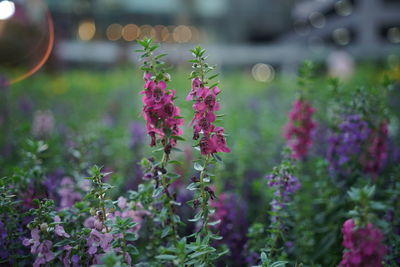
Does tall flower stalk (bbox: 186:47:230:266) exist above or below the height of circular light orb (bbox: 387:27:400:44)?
below

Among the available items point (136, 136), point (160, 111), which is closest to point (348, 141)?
point (160, 111)

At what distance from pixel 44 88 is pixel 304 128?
686cm

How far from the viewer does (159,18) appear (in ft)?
89.9

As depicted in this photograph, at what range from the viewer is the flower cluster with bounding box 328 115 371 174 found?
7.66 feet

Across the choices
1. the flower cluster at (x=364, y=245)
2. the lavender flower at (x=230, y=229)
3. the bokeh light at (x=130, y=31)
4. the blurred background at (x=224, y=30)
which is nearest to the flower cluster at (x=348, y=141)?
the lavender flower at (x=230, y=229)

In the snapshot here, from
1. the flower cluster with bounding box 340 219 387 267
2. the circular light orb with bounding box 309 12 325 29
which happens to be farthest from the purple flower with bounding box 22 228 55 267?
the circular light orb with bounding box 309 12 325 29

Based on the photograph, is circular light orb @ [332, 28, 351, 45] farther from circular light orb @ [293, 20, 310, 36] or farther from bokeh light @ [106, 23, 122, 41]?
bokeh light @ [106, 23, 122, 41]

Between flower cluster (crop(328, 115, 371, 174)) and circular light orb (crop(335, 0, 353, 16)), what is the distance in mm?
38947

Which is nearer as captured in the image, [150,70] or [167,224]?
[150,70]

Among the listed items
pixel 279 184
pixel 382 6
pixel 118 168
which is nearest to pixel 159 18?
pixel 382 6

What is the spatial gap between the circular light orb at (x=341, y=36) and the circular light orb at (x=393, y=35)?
3.89m

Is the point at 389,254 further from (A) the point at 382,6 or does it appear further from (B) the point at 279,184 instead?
(A) the point at 382,6

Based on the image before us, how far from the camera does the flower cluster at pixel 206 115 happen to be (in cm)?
162

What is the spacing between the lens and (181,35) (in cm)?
2470
